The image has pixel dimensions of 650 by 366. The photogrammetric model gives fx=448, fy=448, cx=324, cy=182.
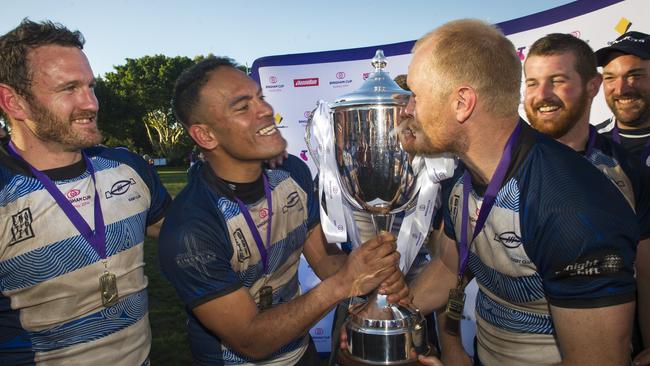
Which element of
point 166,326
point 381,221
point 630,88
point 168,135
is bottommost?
point 168,135

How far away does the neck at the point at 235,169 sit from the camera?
7.39 ft

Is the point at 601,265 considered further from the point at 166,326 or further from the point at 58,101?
the point at 166,326

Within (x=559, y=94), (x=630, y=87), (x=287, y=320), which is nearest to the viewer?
(x=287, y=320)

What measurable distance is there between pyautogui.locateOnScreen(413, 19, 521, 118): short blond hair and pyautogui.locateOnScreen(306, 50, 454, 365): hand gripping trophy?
10.5 inches

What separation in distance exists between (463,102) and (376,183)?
480 millimetres

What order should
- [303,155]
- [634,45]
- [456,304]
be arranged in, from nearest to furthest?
[456,304] < [634,45] < [303,155]

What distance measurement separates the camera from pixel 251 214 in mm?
2174

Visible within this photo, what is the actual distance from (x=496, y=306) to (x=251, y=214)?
1165 mm

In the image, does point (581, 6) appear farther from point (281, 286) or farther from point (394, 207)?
point (281, 286)

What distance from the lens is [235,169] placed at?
2.25 metres

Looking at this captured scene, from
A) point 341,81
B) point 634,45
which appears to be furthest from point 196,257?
point 341,81

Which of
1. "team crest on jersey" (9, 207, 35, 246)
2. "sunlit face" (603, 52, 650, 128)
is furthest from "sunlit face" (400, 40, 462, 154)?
"sunlit face" (603, 52, 650, 128)

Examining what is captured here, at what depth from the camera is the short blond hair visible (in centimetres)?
152

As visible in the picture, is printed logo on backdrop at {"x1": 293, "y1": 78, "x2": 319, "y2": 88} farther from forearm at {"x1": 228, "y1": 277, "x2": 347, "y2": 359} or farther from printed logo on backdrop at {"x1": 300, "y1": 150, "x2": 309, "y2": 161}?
forearm at {"x1": 228, "y1": 277, "x2": 347, "y2": 359}
